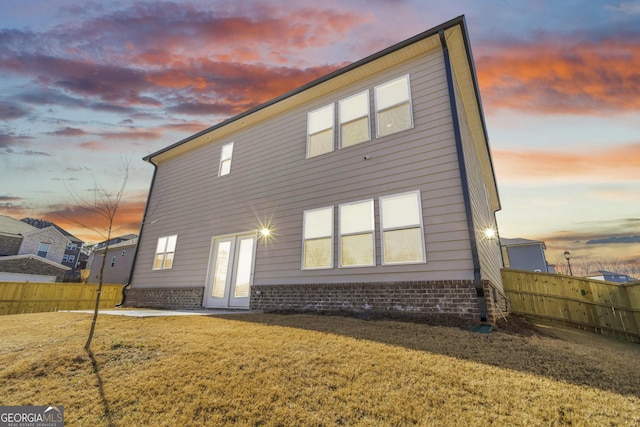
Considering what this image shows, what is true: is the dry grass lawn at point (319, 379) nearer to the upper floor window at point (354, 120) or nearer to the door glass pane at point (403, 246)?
the door glass pane at point (403, 246)

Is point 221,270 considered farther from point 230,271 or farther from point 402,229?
point 402,229

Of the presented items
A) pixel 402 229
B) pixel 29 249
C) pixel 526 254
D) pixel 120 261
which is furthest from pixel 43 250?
pixel 526 254

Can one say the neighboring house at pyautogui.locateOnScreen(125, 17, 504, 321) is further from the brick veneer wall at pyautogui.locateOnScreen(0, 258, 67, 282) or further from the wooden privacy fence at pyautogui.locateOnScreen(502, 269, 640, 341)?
the brick veneer wall at pyautogui.locateOnScreen(0, 258, 67, 282)

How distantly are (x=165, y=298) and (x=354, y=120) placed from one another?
942cm

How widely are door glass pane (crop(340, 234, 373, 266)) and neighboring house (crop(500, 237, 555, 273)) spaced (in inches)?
923

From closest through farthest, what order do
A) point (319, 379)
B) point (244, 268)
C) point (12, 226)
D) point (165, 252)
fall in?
point (319, 379) < point (244, 268) < point (165, 252) < point (12, 226)

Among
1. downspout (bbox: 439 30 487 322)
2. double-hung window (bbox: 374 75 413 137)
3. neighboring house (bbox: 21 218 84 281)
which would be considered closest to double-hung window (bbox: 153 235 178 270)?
double-hung window (bbox: 374 75 413 137)

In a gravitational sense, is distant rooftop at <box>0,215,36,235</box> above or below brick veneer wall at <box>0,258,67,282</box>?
above

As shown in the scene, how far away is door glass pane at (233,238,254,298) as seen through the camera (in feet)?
28.7

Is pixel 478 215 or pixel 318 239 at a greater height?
pixel 478 215

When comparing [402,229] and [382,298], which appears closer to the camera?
[382,298]

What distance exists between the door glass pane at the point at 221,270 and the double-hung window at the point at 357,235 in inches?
178

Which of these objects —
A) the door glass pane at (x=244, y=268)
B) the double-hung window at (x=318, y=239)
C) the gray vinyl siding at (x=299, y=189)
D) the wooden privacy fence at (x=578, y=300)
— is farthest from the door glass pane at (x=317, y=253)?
the wooden privacy fence at (x=578, y=300)

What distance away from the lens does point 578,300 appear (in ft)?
25.5
